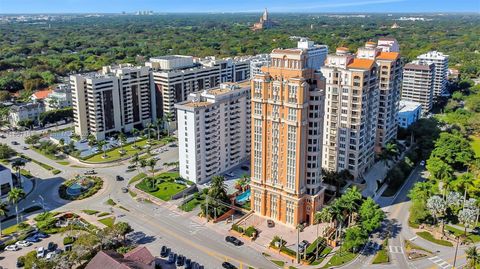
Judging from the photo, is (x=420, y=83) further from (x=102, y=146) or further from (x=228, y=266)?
(x=228, y=266)

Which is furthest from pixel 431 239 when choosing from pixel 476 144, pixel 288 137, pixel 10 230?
pixel 10 230

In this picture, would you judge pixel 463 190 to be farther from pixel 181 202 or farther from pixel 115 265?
pixel 115 265

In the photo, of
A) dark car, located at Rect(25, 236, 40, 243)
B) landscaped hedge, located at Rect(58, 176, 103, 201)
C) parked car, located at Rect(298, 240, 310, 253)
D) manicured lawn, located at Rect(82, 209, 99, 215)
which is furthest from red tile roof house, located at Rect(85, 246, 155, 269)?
landscaped hedge, located at Rect(58, 176, 103, 201)

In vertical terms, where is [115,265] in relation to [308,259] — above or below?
above

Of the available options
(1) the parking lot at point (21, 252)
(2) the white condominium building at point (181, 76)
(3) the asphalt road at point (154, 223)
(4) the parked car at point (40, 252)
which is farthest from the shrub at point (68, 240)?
(2) the white condominium building at point (181, 76)

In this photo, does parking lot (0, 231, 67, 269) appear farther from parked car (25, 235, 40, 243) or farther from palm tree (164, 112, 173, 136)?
palm tree (164, 112, 173, 136)

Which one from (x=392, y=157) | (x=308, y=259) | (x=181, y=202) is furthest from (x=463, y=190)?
(x=181, y=202)
